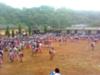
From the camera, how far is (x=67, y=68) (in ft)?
77.5

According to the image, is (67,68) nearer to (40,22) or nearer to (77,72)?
(77,72)

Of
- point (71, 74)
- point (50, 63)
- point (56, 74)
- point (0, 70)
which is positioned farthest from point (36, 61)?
point (56, 74)

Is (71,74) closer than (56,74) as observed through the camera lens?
No

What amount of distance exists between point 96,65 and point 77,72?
354 cm

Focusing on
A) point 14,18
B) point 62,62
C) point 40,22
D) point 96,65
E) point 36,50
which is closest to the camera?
point 96,65

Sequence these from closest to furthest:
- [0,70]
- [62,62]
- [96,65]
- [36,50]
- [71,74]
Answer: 1. [71,74]
2. [0,70]
3. [96,65]
4. [62,62]
5. [36,50]

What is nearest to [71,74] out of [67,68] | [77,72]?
[77,72]

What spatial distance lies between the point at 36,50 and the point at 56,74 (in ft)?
62.4

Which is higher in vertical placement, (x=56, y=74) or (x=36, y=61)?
(x=56, y=74)

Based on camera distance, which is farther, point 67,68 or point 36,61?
point 36,61

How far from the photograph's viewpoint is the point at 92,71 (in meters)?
22.3

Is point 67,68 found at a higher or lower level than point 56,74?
lower

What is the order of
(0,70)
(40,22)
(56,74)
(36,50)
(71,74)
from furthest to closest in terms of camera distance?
(40,22)
(36,50)
(0,70)
(71,74)
(56,74)

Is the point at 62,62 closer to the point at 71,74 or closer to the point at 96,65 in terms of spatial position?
the point at 96,65
